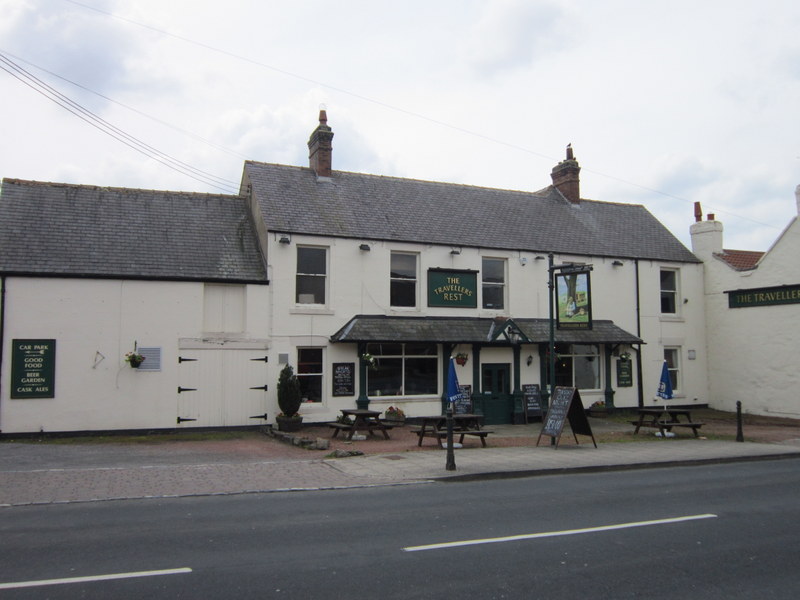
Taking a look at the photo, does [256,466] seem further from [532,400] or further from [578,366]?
[578,366]

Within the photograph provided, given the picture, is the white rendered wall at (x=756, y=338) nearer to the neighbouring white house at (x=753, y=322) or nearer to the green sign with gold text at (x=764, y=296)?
the neighbouring white house at (x=753, y=322)

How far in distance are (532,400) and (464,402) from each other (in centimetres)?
344

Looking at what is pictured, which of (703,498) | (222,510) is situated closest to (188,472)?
(222,510)

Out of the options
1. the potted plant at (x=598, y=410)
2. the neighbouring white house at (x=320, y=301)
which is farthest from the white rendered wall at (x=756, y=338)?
the potted plant at (x=598, y=410)

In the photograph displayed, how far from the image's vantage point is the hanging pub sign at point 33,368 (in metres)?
17.3

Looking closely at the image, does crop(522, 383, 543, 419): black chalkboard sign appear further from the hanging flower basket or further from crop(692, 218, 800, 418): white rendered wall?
the hanging flower basket

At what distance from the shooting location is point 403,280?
21.9 meters

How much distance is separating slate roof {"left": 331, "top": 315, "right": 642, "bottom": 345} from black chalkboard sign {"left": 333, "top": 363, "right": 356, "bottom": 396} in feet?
3.13

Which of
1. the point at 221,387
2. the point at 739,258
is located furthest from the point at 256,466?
the point at 739,258

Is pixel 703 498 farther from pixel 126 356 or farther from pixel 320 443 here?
pixel 126 356

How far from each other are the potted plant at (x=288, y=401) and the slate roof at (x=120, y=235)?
122 inches

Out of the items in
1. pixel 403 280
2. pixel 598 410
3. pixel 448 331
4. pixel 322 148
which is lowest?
pixel 598 410

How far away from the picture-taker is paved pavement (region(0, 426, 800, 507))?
1107cm

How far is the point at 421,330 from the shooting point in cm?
2106
